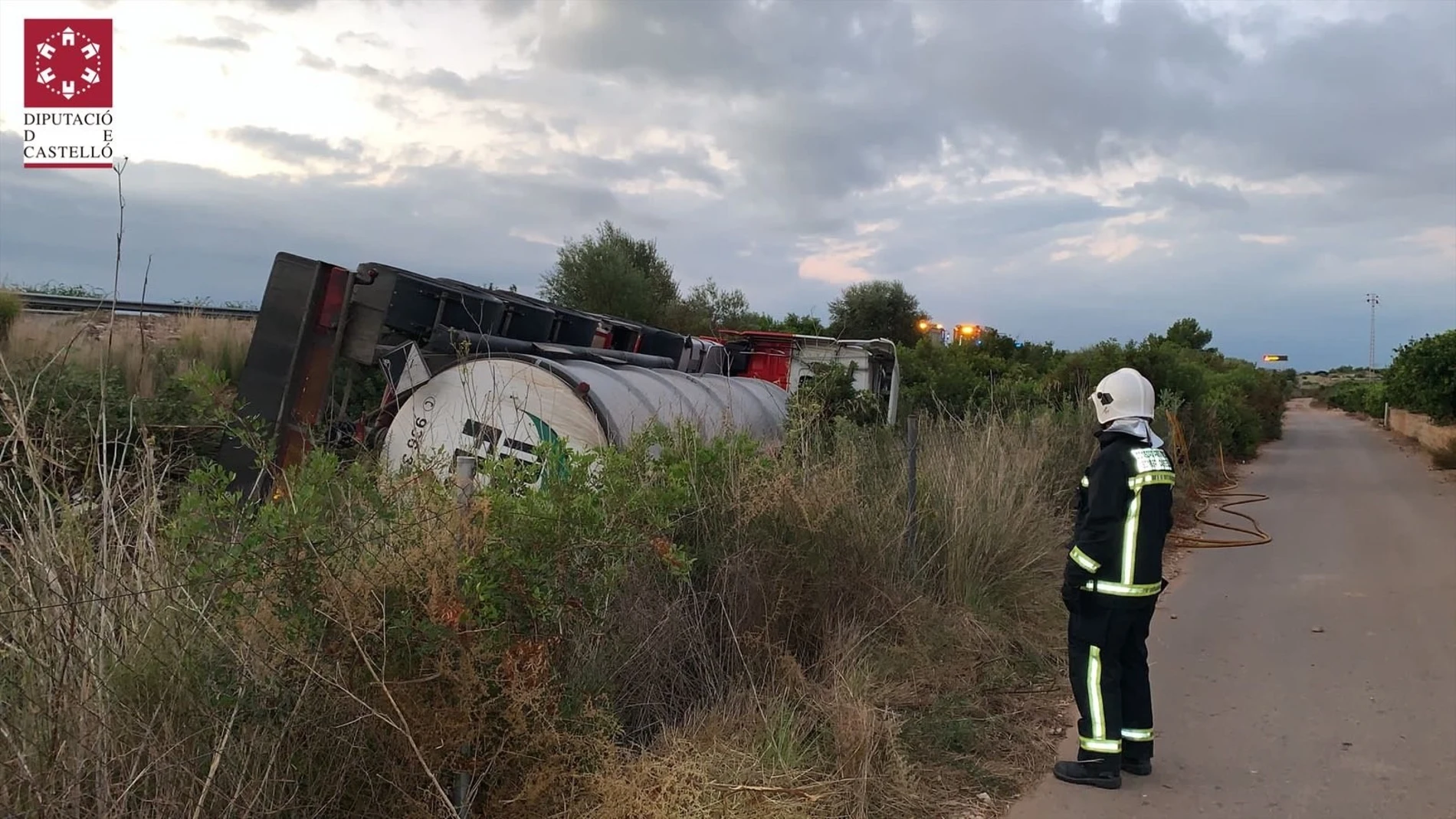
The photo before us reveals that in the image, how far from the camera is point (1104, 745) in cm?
448

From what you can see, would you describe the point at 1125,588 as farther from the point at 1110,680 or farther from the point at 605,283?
the point at 605,283

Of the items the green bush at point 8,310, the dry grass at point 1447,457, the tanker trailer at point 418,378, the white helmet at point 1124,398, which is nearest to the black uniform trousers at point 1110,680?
the white helmet at point 1124,398

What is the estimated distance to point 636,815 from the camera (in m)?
3.20

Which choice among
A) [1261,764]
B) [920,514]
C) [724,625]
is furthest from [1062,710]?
[724,625]

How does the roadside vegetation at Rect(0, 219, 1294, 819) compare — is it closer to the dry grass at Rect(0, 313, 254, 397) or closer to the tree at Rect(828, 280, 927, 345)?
the dry grass at Rect(0, 313, 254, 397)

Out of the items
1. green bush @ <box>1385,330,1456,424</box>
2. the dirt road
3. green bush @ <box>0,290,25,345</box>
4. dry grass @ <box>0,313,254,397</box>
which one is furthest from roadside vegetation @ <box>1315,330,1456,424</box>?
green bush @ <box>0,290,25,345</box>

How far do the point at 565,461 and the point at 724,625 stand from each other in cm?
145

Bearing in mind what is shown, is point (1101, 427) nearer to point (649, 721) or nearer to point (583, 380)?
point (649, 721)

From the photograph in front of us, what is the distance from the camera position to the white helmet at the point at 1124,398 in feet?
15.1

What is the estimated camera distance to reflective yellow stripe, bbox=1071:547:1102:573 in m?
4.43

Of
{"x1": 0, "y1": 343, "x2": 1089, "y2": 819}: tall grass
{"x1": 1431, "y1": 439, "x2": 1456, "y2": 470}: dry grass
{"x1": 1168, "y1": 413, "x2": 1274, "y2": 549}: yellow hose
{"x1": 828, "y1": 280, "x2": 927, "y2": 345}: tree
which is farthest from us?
{"x1": 828, "y1": 280, "x2": 927, "y2": 345}: tree

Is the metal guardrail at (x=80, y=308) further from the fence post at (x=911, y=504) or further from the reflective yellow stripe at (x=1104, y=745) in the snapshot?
the reflective yellow stripe at (x=1104, y=745)

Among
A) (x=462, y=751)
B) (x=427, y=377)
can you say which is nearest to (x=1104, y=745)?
(x=462, y=751)

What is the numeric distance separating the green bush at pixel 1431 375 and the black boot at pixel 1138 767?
2202 cm
